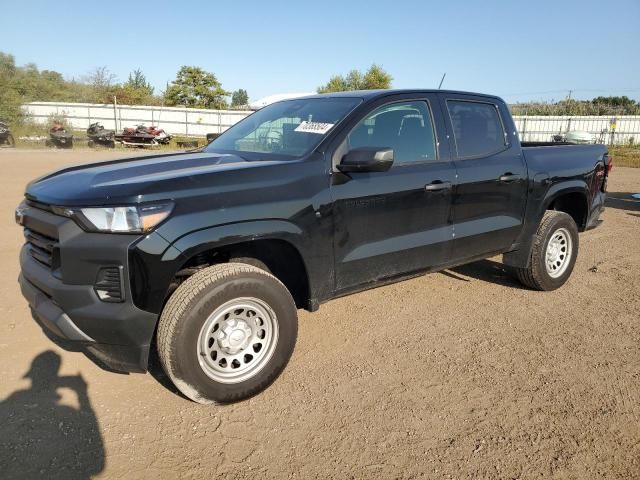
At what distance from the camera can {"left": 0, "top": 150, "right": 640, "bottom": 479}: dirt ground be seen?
7.88 ft

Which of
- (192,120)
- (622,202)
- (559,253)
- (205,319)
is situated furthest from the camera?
(192,120)

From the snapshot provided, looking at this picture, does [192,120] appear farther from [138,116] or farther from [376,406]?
[376,406]

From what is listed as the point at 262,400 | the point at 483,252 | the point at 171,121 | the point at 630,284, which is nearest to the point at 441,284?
the point at 483,252

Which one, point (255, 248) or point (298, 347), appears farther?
point (298, 347)

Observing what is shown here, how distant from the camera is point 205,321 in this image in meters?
2.72

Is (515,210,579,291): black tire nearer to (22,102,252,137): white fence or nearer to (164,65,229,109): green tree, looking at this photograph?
(22,102,252,137): white fence

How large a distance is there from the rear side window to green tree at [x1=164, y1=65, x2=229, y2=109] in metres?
51.6

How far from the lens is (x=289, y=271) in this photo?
3.29 metres

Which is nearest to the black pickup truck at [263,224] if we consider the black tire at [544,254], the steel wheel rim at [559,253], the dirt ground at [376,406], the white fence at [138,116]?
the black tire at [544,254]

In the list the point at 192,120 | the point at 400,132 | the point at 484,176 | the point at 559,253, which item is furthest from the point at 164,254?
the point at 192,120

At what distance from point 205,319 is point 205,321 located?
0.04 ft

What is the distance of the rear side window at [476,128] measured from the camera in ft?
13.1

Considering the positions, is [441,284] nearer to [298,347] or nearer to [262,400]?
[298,347]

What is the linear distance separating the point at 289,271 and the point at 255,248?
0.30 meters
